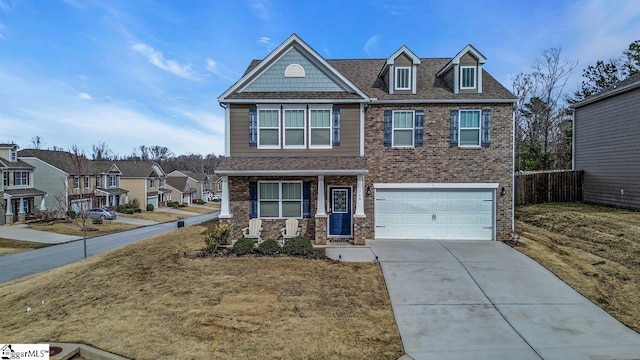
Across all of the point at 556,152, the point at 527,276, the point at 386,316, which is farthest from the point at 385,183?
the point at 556,152

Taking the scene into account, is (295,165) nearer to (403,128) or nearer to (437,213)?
(403,128)

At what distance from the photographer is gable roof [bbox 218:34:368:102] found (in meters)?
14.1

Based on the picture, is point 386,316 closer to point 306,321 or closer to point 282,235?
point 306,321

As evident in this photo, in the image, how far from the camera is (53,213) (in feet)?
121

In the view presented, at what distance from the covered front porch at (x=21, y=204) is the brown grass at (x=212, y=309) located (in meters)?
29.3

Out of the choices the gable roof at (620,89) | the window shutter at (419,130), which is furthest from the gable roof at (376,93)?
the gable roof at (620,89)

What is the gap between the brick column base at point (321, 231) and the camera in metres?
13.5

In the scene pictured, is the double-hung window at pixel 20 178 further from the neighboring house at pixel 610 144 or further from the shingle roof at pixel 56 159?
the neighboring house at pixel 610 144

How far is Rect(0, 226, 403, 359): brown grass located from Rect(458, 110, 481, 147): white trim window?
6.99 m

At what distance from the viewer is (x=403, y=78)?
14.8 metres

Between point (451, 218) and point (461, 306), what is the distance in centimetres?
640

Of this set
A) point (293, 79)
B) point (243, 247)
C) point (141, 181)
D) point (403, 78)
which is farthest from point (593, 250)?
point (141, 181)

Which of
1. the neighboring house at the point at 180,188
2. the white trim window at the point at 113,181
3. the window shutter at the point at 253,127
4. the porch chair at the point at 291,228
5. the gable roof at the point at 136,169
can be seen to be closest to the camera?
the porch chair at the point at 291,228

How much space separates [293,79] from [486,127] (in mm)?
8261
